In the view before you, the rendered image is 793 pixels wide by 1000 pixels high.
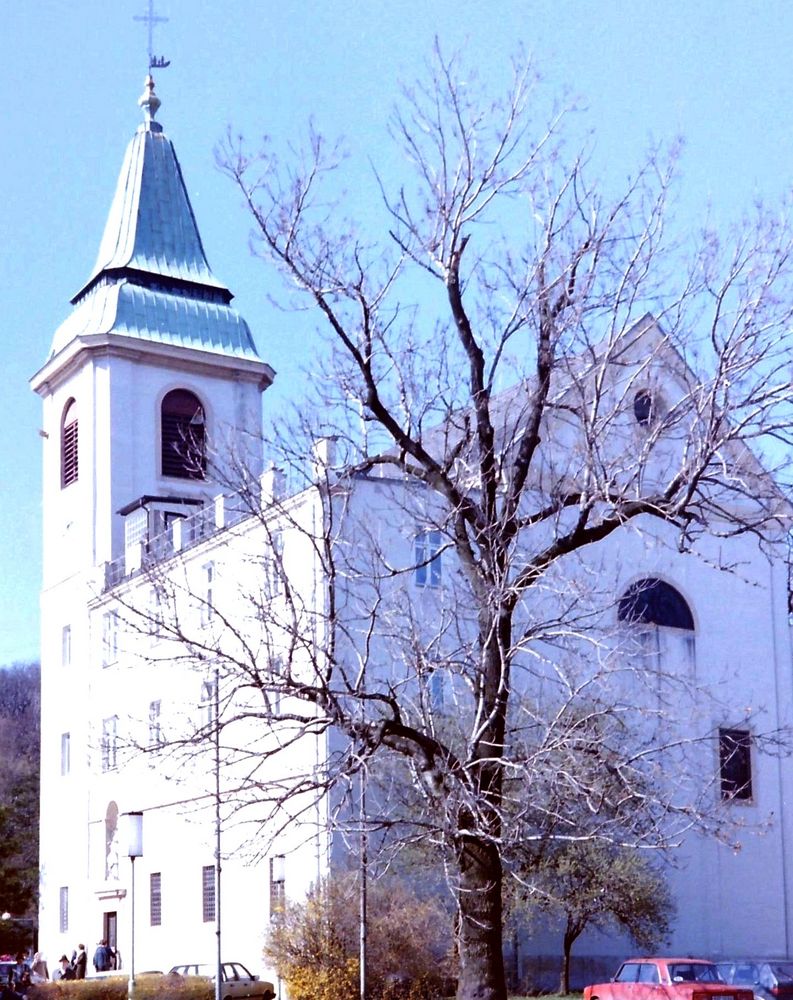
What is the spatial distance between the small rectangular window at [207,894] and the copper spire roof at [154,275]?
1861 centimetres

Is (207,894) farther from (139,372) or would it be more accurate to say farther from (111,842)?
(139,372)

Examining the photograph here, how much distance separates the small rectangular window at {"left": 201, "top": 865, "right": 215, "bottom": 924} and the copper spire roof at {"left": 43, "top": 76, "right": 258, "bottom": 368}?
18614 mm

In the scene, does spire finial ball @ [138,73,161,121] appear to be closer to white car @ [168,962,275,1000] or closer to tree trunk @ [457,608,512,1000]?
white car @ [168,962,275,1000]

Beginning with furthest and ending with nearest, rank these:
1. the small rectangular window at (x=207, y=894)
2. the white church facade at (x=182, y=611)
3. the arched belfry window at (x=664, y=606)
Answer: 1. the arched belfry window at (x=664, y=606)
2. the small rectangular window at (x=207, y=894)
3. the white church facade at (x=182, y=611)

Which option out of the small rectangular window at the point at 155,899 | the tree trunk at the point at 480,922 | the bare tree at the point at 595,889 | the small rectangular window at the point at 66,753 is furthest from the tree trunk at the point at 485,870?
the small rectangular window at the point at 66,753

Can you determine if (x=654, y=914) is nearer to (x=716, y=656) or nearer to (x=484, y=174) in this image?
(x=716, y=656)

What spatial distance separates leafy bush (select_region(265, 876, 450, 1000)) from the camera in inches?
1289

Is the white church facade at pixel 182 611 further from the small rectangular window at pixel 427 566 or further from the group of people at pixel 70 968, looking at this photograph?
the group of people at pixel 70 968

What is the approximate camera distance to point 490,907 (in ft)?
54.2

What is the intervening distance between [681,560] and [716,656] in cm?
292

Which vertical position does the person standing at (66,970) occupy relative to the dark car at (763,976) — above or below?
below

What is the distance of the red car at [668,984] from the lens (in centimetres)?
2742

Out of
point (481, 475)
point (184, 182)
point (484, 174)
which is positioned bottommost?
point (481, 475)

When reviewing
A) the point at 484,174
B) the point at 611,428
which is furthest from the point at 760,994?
the point at 484,174
